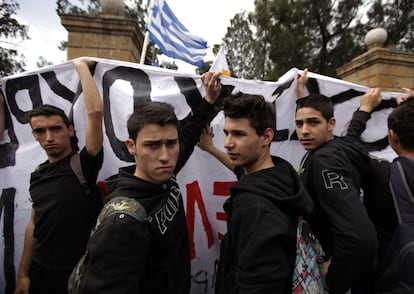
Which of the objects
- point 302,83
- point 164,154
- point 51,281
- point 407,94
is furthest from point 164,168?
point 407,94

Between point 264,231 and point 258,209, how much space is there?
0.09 meters

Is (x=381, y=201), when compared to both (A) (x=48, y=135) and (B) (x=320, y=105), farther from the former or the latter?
(A) (x=48, y=135)

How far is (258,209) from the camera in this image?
1.18m

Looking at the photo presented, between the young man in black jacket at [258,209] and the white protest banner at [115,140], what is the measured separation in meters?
0.80

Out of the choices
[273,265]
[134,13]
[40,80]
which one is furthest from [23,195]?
[134,13]

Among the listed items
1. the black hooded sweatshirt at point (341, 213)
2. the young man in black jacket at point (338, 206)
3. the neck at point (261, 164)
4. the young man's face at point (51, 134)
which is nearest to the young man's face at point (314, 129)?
the young man in black jacket at point (338, 206)

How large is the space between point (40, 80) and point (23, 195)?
2.92 feet

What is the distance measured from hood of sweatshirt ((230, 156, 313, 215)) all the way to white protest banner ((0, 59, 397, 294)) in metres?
0.97

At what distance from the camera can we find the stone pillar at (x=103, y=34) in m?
3.21

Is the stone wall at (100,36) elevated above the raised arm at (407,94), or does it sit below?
above

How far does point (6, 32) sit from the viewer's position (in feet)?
39.3

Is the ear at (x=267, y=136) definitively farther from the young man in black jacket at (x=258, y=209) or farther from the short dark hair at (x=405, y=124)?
the short dark hair at (x=405, y=124)

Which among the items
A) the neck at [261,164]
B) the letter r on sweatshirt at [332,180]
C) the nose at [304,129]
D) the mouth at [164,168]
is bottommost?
the letter r on sweatshirt at [332,180]

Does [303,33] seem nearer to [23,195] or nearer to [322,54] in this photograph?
[322,54]
